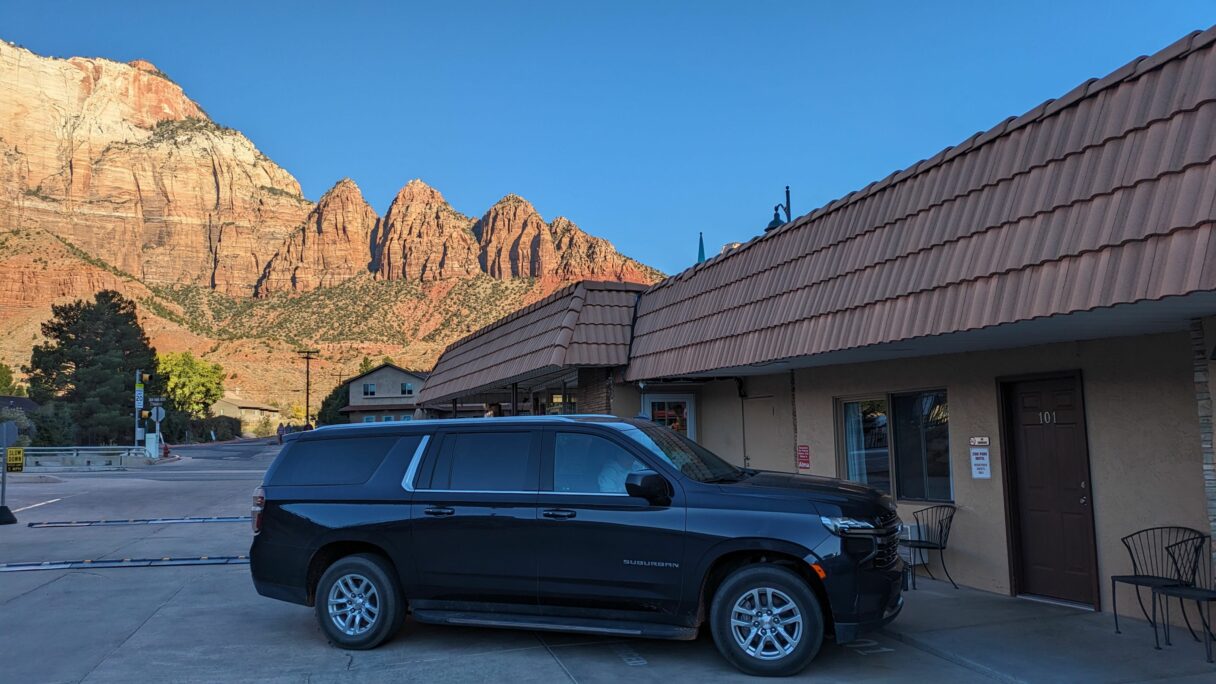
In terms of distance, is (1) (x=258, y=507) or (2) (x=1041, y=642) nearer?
(2) (x=1041, y=642)

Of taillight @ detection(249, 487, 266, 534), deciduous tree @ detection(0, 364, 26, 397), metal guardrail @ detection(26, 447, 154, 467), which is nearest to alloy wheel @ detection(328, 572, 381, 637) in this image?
taillight @ detection(249, 487, 266, 534)

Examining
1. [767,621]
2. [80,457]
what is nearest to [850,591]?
[767,621]

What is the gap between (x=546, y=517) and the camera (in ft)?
21.6

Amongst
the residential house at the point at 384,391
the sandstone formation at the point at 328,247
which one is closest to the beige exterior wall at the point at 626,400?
the residential house at the point at 384,391

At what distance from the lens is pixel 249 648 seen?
7172 mm

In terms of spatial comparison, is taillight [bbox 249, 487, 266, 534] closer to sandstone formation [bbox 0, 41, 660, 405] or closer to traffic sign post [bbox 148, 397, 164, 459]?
traffic sign post [bbox 148, 397, 164, 459]

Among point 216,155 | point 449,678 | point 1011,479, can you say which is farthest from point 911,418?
point 216,155

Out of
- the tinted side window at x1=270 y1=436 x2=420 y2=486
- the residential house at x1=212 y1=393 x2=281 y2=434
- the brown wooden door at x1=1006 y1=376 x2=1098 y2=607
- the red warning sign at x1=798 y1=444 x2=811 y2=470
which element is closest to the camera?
the tinted side window at x1=270 y1=436 x2=420 y2=486

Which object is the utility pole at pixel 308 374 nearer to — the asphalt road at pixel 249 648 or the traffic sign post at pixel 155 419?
the traffic sign post at pixel 155 419

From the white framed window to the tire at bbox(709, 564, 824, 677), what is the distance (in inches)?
319

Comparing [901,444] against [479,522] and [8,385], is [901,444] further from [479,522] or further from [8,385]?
[8,385]

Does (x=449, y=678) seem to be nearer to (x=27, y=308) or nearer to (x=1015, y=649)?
(x=1015, y=649)

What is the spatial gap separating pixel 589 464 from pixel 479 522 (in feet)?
3.29

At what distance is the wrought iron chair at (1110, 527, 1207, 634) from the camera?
6648 millimetres
